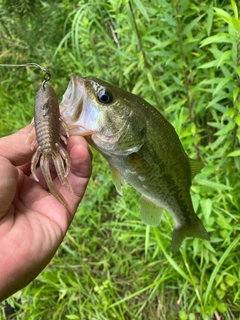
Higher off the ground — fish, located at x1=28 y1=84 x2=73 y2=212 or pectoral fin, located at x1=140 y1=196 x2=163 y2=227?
fish, located at x1=28 y1=84 x2=73 y2=212

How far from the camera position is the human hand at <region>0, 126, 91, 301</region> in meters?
1.53

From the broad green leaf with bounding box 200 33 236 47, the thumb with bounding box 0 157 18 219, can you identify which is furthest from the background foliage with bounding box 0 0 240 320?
the thumb with bounding box 0 157 18 219

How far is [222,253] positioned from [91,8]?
2.72 metres

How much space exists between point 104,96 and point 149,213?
2.60ft

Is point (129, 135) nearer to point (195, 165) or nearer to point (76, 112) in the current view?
point (76, 112)

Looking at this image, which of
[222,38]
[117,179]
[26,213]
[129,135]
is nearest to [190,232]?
[117,179]

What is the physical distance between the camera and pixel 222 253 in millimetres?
2674

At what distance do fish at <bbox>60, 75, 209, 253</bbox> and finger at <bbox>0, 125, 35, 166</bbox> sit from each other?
0.91ft

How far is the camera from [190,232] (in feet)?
7.00

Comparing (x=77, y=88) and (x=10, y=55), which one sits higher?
(x=77, y=88)

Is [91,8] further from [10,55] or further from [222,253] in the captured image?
[222,253]

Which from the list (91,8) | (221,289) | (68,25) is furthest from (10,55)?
(221,289)

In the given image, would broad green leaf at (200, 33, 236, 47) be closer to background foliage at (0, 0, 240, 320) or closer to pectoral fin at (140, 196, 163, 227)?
background foliage at (0, 0, 240, 320)

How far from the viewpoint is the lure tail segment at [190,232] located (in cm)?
211
